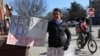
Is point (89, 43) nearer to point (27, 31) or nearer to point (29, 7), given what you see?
point (27, 31)

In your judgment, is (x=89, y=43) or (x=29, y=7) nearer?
(x=89, y=43)

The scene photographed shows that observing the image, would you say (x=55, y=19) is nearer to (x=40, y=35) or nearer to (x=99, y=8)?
(x=40, y=35)

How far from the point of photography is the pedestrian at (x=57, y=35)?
741cm

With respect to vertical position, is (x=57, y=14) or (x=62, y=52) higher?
(x=57, y=14)

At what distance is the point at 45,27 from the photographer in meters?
7.67

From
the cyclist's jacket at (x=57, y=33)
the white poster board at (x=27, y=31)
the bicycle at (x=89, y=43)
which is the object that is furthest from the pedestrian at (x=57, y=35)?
the bicycle at (x=89, y=43)

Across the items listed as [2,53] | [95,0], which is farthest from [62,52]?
[95,0]

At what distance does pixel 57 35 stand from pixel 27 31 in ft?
2.33

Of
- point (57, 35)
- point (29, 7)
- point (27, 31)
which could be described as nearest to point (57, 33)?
point (57, 35)

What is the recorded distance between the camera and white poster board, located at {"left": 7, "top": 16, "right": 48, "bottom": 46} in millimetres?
7547

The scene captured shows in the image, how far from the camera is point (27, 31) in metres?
7.61

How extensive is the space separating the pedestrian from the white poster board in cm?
24

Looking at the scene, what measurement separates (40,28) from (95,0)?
10443 centimetres

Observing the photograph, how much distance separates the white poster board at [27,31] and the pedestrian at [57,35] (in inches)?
9.5
